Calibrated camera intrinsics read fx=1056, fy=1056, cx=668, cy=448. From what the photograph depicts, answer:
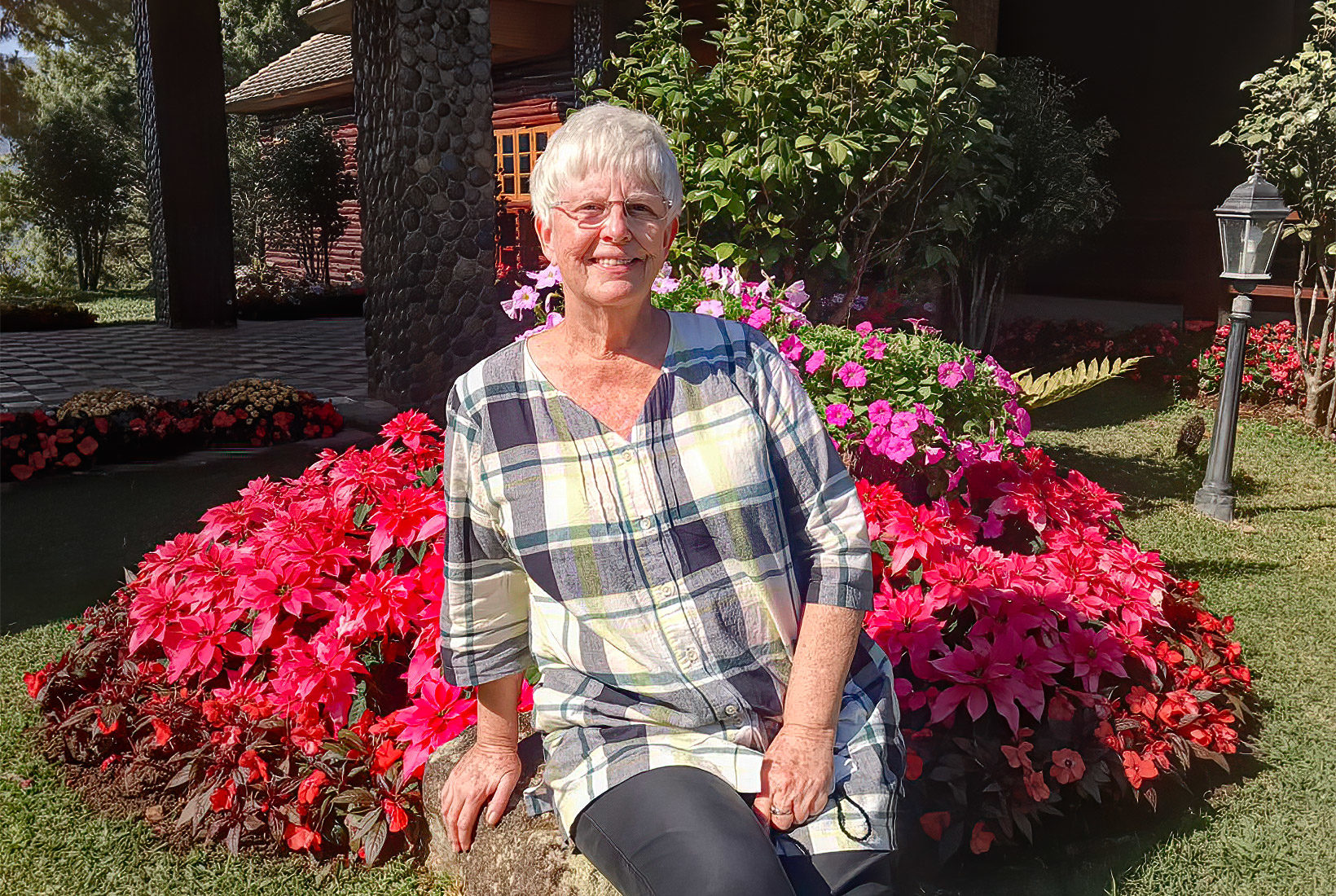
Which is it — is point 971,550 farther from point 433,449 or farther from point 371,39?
point 371,39

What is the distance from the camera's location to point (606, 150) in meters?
1.83

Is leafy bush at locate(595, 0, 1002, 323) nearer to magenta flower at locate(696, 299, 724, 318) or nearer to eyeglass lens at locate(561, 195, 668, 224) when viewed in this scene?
magenta flower at locate(696, 299, 724, 318)

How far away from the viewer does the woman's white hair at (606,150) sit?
1.83 metres

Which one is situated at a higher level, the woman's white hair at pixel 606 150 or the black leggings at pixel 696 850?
the woman's white hair at pixel 606 150

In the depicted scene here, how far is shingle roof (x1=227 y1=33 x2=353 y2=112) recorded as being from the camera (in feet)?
56.5

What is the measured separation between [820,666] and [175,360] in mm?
10647

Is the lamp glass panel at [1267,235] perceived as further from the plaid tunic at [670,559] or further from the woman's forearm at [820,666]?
the woman's forearm at [820,666]

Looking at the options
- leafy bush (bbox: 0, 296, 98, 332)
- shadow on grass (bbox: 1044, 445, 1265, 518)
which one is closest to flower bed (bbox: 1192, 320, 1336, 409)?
shadow on grass (bbox: 1044, 445, 1265, 518)

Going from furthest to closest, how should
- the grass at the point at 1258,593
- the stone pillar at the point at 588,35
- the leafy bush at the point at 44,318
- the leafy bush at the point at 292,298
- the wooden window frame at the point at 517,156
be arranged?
the leafy bush at the point at 292,298 → the leafy bush at the point at 44,318 → the wooden window frame at the point at 517,156 → the stone pillar at the point at 588,35 → the grass at the point at 1258,593

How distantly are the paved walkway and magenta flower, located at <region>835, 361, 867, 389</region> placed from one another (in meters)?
5.61

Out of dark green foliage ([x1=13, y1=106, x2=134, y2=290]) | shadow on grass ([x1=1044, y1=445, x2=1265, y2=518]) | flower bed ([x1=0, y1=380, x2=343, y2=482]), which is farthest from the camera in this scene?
dark green foliage ([x1=13, y1=106, x2=134, y2=290])

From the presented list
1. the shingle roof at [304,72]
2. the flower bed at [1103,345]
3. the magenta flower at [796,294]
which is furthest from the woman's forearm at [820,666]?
the shingle roof at [304,72]

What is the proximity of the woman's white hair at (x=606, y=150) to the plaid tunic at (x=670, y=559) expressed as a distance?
330mm

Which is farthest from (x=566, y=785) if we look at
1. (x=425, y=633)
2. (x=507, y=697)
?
(x=425, y=633)
